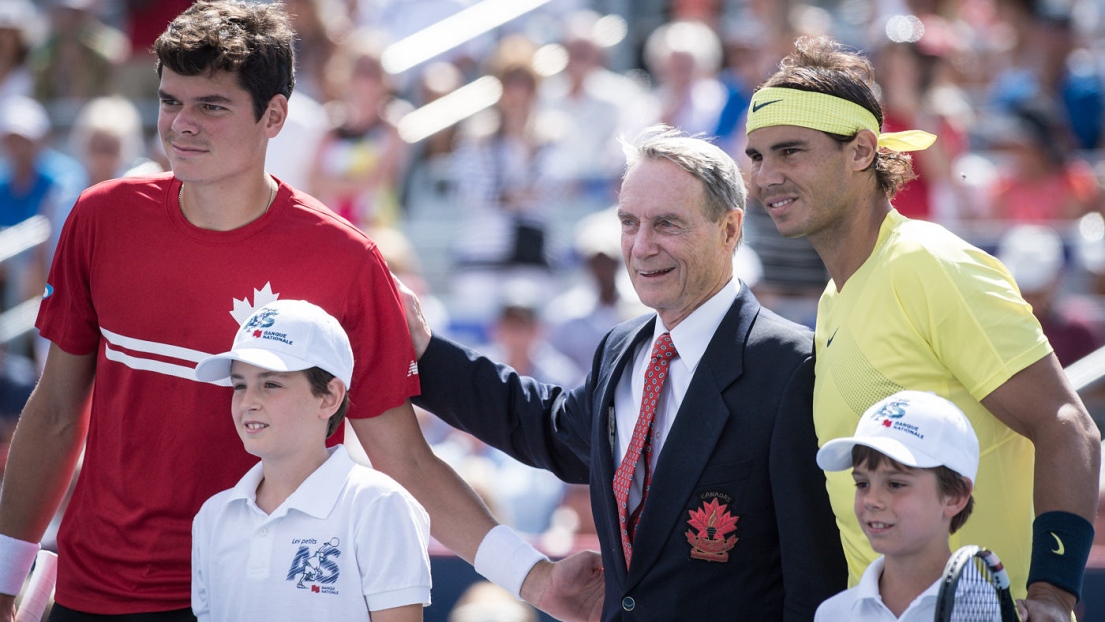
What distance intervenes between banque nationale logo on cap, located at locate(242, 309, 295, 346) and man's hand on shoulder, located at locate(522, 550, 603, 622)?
1.18m

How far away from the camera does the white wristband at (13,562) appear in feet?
12.2

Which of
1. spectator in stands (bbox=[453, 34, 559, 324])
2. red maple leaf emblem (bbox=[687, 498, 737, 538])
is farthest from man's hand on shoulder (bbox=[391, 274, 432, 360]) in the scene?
spectator in stands (bbox=[453, 34, 559, 324])

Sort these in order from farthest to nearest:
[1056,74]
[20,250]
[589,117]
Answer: [589,117], [1056,74], [20,250]

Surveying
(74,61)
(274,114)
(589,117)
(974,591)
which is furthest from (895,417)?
(74,61)

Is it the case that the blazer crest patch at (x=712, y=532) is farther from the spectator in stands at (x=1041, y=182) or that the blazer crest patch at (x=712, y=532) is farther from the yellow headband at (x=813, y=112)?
the spectator in stands at (x=1041, y=182)

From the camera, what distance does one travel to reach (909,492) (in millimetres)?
3074

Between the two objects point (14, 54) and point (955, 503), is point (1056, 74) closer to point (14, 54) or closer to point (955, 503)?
point (955, 503)

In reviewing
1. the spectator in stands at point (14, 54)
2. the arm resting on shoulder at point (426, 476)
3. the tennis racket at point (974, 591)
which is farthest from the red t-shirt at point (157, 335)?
the spectator in stands at point (14, 54)

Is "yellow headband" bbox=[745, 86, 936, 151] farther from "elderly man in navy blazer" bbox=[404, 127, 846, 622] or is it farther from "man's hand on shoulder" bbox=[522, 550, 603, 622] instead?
"man's hand on shoulder" bbox=[522, 550, 603, 622]

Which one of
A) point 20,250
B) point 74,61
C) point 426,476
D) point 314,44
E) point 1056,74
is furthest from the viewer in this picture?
point 74,61

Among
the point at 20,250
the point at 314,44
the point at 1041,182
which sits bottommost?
the point at 20,250

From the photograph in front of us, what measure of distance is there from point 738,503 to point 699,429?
218 mm

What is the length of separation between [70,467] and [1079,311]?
18.4 feet

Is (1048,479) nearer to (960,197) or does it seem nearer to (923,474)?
(923,474)
